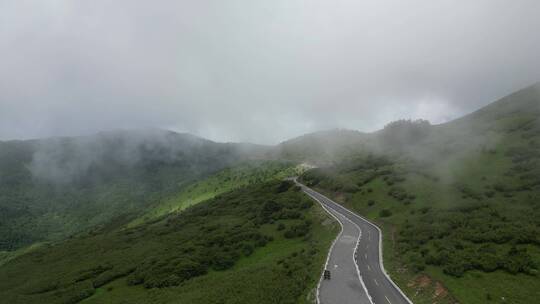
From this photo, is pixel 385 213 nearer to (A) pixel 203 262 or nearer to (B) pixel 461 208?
(B) pixel 461 208

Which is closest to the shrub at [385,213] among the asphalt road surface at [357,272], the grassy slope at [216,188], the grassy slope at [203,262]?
the asphalt road surface at [357,272]

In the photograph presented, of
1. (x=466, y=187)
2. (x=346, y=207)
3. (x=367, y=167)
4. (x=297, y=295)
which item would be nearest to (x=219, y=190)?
(x=367, y=167)

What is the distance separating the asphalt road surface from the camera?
3528 centimetres

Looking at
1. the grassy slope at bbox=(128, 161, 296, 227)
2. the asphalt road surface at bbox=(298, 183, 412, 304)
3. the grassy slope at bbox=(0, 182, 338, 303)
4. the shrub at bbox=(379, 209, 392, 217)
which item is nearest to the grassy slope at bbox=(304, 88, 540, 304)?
the shrub at bbox=(379, 209, 392, 217)

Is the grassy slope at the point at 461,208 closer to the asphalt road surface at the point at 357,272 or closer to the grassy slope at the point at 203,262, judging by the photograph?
the asphalt road surface at the point at 357,272

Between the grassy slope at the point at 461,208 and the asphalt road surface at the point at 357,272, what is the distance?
6.62 ft

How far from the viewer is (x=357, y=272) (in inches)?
1688

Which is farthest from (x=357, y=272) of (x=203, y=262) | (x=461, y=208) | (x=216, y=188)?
(x=216, y=188)

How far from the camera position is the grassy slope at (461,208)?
118ft

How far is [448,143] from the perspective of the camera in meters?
108

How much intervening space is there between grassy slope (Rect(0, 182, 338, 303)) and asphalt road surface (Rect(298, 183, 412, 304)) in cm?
205

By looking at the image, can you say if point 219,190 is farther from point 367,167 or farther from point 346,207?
point 346,207

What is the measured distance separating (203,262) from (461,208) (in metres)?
50.2

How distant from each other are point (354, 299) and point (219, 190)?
144638 millimetres
